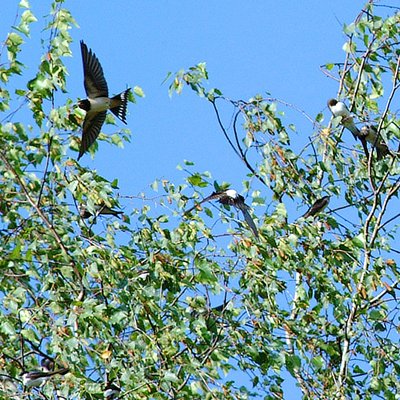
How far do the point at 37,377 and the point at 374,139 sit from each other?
303 centimetres

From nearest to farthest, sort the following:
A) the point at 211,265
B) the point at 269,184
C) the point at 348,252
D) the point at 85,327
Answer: the point at 85,327 → the point at 211,265 → the point at 348,252 → the point at 269,184

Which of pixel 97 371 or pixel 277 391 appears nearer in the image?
pixel 97 371

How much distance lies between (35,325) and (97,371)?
Result: 392 millimetres

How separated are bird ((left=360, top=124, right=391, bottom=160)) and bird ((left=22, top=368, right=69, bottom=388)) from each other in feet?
9.66

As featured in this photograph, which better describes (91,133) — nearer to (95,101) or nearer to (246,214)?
(95,101)

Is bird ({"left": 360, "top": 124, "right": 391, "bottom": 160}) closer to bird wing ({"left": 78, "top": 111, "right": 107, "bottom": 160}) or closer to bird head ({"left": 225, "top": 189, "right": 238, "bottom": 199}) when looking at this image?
bird head ({"left": 225, "top": 189, "right": 238, "bottom": 199})

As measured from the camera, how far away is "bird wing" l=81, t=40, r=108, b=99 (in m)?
8.65

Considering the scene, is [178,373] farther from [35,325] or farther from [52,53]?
[52,53]

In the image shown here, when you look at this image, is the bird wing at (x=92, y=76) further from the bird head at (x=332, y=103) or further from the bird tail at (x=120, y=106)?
the bird head at (x=332, y=103)

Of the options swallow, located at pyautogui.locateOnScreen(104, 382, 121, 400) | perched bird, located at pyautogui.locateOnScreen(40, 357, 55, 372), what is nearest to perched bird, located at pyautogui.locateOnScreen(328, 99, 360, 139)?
perched bird, located at pyautogui.locateOnScreen(40, 357, 55, 372)

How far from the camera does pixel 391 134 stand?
8.95m

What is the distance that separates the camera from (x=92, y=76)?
877cm

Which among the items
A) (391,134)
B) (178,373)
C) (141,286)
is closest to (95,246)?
(141,286)

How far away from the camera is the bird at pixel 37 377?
685cm
